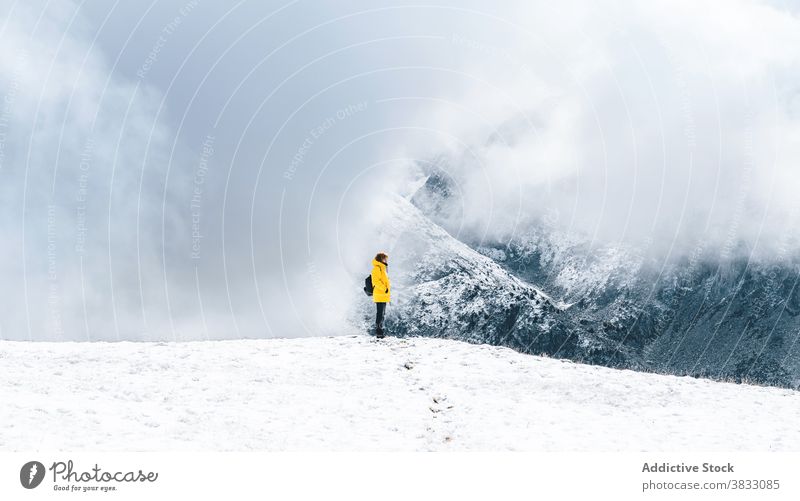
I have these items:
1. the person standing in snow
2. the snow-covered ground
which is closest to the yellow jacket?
the person standing in snow

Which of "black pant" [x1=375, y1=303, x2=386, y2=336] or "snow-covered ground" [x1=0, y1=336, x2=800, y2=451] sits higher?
"black pant" [x1=375, y1=303, x2=386, y2=336]

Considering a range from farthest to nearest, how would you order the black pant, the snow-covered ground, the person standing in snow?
1. the black pant
2. the person standing in snow
3. the snow-covered ground

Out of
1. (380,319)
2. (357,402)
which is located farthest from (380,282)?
(357,402)

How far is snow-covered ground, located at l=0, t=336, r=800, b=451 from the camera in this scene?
20203mm

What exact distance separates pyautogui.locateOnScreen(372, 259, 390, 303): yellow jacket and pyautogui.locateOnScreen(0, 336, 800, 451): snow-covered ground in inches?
93.7

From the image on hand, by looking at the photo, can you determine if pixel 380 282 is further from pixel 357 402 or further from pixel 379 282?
pixel 357 402

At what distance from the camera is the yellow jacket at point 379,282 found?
31.4 meters

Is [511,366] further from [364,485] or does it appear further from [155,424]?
[155,424]

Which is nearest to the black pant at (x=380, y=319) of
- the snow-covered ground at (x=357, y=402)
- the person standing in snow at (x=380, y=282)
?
the person standing in snow at (x=380, y=282)

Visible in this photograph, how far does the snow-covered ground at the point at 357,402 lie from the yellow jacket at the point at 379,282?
7.81 feet

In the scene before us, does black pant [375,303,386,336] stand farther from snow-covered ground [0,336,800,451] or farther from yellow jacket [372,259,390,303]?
snow-covered ground [0,336,800,451]

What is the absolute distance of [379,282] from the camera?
31.5 m

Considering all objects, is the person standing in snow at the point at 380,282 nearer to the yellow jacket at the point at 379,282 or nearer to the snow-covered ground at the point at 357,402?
the yellow jacket at the point at 379,282

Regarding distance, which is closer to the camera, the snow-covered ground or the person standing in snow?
the snow-covered ground
